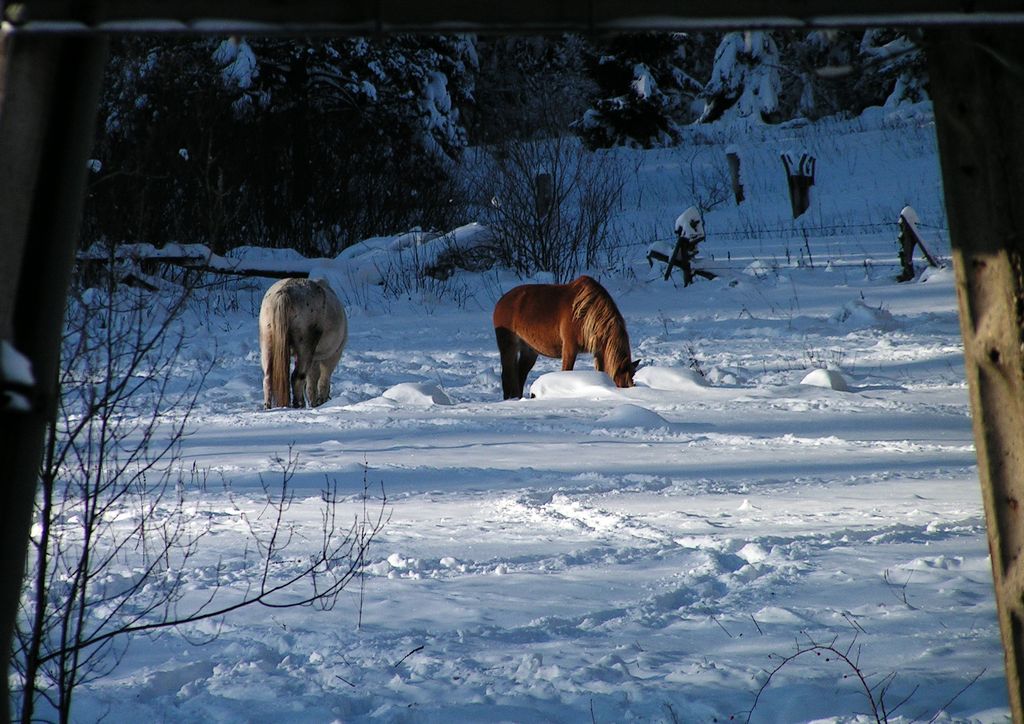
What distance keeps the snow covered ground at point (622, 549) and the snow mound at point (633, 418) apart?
0.09 feet

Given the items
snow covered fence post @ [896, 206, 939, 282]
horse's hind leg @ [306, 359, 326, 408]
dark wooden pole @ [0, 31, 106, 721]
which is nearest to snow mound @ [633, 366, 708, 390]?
horse's hind leg @ [306, 359, 326, 408]

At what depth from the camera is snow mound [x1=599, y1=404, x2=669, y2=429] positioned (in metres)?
7.80

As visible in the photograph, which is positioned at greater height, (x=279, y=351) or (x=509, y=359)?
(x=279, y=351)

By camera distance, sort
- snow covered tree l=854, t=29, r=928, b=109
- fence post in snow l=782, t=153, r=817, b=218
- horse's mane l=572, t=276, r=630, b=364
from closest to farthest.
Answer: snow covered tree l=854, t=29, r=928, b=109 < horse's mane l=572, t=276, r=630, b=364 < fence post in snow l=782, t=153, r=817, b=218

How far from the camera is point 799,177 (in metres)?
21.5

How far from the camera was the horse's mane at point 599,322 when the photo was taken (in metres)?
9.38

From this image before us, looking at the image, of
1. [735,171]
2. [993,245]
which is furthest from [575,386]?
[735,171]

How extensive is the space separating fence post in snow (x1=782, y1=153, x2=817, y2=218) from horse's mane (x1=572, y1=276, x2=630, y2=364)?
12.7 metres

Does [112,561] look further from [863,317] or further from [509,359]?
[863,317]

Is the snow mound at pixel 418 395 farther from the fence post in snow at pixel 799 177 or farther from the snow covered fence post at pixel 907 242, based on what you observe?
the fence post in snow at pixel 799 177

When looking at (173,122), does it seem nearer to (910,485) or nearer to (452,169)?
(452,169)

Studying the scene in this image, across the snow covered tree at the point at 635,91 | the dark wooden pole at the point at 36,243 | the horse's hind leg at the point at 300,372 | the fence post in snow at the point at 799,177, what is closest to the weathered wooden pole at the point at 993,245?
the dark wooden pole at the point at 36,243

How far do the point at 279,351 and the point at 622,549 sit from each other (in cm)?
626

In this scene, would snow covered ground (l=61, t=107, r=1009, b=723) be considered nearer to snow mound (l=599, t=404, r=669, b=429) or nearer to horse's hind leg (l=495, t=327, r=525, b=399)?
snow mound (l=599, t=404, r=669, b=429)
